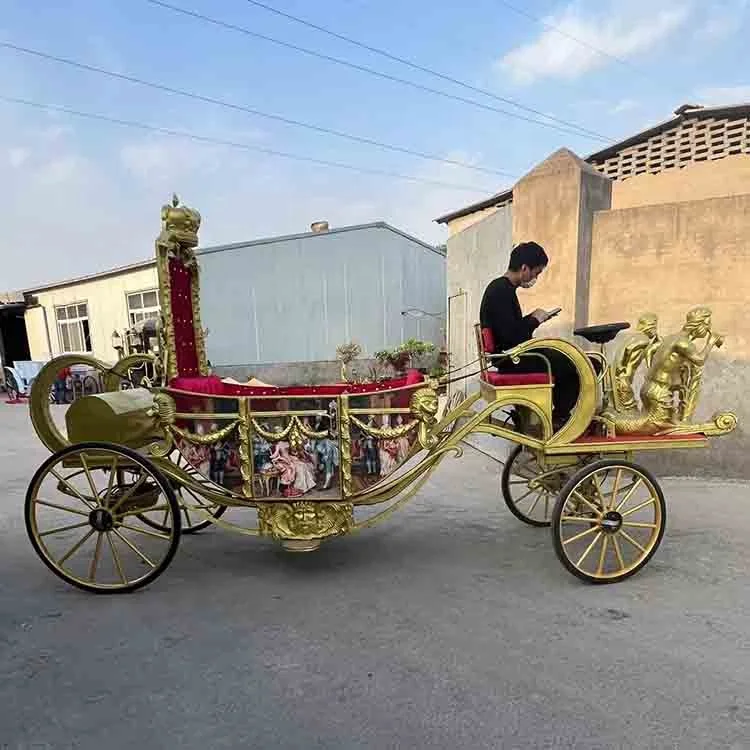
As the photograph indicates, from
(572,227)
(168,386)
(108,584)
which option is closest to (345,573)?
(108,584)

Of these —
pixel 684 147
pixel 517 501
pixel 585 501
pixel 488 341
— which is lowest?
pixel 517 501

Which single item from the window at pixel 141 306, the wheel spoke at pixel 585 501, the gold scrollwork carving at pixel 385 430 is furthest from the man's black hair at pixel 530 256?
the window at pixel 141 306

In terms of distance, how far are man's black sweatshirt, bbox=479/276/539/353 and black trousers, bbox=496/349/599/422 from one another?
0.40 feet

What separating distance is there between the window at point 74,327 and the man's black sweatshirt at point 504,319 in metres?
14.0

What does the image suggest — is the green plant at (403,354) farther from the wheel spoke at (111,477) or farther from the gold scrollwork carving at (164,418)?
the wheel spoke at (111,477)

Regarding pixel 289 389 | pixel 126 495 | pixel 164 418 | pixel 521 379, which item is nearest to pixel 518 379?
pixel 521 379

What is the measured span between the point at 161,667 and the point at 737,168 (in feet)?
27.0

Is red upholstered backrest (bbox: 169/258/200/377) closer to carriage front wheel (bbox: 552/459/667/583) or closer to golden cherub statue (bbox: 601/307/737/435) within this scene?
carriage front wheel (bbox: 552/459/667/583)

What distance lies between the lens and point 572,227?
4.51m

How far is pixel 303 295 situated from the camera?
11.1 meters

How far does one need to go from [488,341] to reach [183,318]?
1.88 m

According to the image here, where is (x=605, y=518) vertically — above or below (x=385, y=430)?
below

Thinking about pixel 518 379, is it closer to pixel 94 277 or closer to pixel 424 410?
pixel 424 410

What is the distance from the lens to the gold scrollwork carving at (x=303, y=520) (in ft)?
9.02
